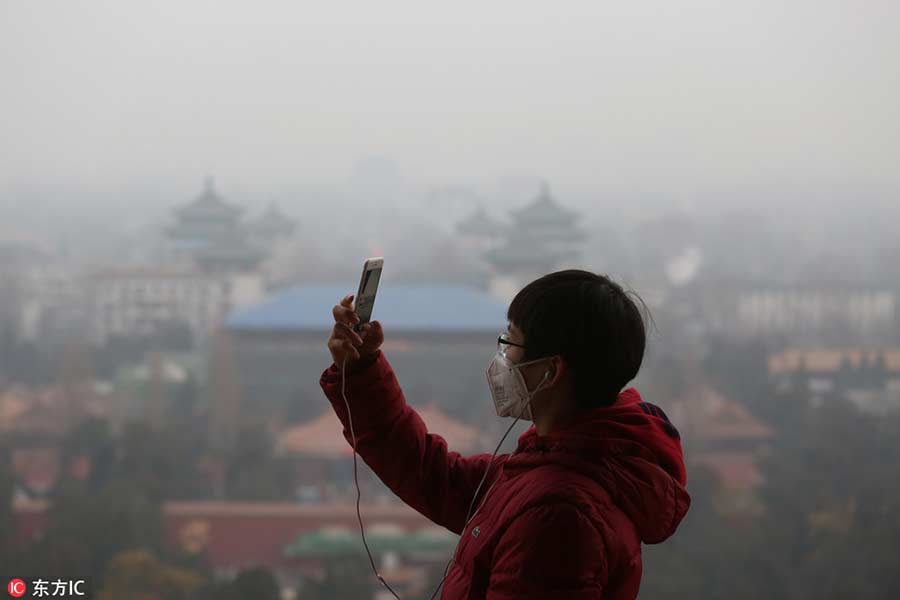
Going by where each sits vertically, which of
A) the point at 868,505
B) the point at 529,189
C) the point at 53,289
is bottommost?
the point at 868,505

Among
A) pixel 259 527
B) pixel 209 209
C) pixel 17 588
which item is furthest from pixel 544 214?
pixel 17 588

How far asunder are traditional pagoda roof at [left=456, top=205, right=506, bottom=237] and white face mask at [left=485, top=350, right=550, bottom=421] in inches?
249

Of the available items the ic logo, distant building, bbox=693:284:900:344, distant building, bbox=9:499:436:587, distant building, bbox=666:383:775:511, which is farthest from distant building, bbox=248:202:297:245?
the ic logo

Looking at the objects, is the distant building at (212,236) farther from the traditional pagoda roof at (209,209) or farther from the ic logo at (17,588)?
the ic logo at (17,588)

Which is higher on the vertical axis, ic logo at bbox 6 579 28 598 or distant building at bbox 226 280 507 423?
ic logo at bbox 6 579 28 598

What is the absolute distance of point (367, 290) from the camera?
0.97m

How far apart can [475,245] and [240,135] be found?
1.93 metres

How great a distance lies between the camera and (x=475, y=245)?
7641mm

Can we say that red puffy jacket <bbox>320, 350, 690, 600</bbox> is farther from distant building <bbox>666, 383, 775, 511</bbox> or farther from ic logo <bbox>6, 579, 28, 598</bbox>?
distant building <bbox>666, 383, 775, 511</bbox>

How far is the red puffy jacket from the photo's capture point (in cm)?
77

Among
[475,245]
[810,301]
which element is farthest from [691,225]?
[475,245]

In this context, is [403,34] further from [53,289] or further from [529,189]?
A: [53,289]

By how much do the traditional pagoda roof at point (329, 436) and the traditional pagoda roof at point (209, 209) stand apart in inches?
80.7

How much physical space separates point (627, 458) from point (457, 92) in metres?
5.66
